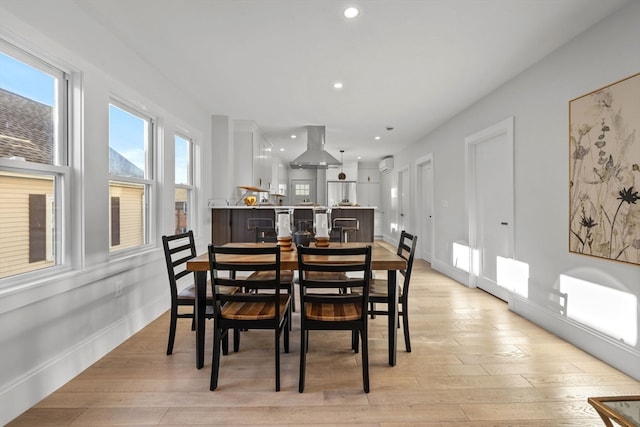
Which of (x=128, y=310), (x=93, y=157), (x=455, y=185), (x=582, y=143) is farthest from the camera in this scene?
(x=455, y=185)

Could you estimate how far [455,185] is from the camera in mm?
4988

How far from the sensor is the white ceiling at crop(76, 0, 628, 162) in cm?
227

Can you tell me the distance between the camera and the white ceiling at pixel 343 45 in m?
2.27

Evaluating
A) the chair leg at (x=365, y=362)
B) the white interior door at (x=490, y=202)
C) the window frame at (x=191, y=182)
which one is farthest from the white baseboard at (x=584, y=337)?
the window frame at (x=191, y=182)

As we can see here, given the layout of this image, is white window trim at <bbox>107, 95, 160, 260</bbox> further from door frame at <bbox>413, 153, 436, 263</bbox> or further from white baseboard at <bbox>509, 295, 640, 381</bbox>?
door frame at <bbox>413, 153, 436, 263</bbox>

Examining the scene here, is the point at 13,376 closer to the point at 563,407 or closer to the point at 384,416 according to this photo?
the point at 384,416

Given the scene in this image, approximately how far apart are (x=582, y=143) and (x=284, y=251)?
8.31 feet

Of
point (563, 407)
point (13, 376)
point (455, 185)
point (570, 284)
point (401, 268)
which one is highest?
point (455, 185)

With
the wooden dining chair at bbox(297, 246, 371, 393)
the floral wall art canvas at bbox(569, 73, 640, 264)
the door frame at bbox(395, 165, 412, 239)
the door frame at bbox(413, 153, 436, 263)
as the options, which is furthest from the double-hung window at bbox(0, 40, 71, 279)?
the door frame at bbox(395, 165, 412, 239)

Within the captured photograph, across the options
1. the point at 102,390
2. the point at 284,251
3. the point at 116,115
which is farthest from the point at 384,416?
the point at 116,115

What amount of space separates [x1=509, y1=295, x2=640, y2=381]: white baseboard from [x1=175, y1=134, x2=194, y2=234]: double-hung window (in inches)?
156

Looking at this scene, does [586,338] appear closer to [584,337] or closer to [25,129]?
[584,337]

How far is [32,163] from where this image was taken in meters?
1.95

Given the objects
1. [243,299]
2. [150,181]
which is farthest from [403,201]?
[243,299]
